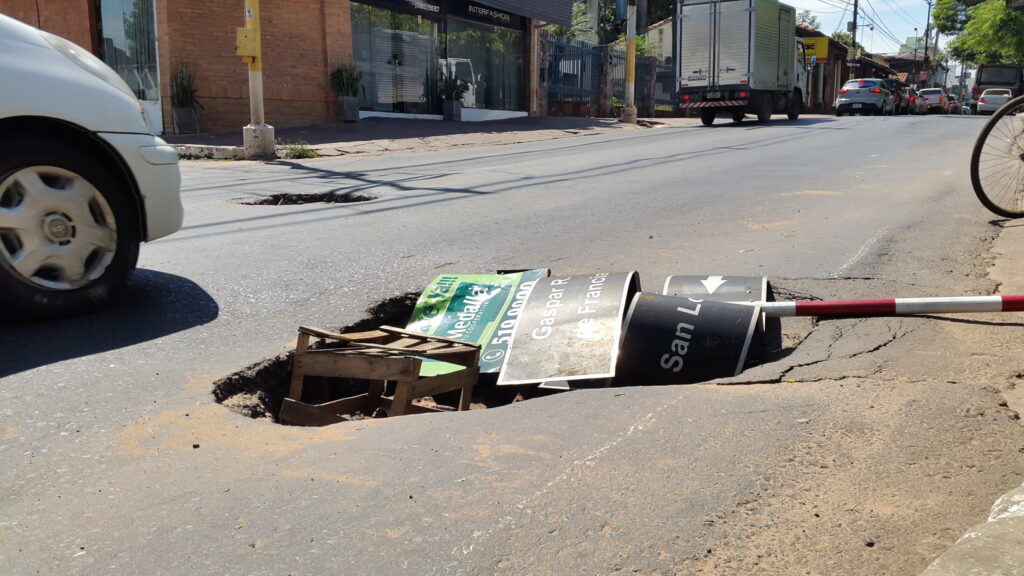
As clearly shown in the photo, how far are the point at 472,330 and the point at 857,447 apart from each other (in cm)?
193

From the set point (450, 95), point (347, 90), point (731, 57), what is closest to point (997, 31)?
point (731, 57)

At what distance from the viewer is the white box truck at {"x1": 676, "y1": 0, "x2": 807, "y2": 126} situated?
77.1 ft

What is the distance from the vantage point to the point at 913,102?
4094cm

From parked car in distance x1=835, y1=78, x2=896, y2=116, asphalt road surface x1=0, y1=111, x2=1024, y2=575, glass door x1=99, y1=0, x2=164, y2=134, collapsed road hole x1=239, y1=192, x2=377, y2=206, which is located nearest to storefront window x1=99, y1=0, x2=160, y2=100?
glass door x1=99, y1=0, x2=164, y2=134

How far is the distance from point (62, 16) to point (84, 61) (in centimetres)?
1739

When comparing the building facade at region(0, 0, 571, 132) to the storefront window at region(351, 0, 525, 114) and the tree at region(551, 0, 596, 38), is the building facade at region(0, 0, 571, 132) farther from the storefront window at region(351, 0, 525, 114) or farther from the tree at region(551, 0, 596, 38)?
the tree at region(551, 0, 596, 38)

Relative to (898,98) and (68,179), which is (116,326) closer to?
(68,179)

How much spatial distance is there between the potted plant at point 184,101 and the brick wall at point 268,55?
202mm

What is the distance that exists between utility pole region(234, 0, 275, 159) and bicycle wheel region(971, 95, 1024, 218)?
34.3 feet

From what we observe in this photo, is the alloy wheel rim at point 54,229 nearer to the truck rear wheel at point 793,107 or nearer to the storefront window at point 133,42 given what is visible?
the storefront window at point 133,42

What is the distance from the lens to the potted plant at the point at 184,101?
57.7 ft

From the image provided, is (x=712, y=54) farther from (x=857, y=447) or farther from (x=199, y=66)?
(x=857, y=447)

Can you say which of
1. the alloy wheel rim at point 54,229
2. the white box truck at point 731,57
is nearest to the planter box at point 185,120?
the white box truck at point 731,57

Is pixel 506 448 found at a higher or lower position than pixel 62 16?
lower
